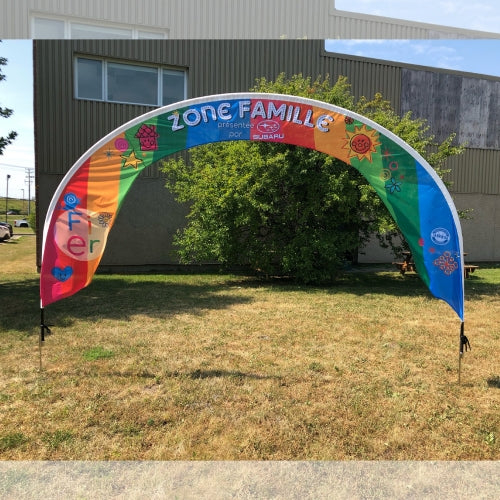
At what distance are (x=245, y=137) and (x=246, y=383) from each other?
101 inches

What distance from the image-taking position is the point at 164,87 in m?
14.6

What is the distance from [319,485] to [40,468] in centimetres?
187

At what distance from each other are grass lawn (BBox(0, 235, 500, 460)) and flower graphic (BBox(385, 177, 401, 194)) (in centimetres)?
199

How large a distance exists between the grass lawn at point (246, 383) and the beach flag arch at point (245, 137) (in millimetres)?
992

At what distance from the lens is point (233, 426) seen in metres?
3.69

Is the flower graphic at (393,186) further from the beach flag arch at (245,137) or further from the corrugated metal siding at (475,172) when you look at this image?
the corrugated metal siding at (475,172)

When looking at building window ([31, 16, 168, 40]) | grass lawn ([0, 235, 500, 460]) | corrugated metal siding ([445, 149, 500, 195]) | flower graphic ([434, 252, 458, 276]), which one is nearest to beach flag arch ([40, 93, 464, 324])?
flower graphic ([434, 252, 458, 276])

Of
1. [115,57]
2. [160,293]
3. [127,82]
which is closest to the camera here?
[160,293]

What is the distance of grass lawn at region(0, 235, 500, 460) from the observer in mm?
3412

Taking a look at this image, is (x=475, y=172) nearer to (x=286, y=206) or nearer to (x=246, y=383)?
(x=286, y=206)

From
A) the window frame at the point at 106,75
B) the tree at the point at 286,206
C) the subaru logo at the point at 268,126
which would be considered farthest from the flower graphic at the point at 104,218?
the window frame at the point at 106,75

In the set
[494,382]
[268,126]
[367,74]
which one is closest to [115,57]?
[367,74]

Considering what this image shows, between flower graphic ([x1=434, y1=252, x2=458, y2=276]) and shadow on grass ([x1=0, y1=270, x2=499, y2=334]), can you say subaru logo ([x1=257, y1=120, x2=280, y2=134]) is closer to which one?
flower graphic ([x1=434, y1=252, x2=458, y2=276])

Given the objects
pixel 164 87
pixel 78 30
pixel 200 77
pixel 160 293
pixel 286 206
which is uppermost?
pixel 200 77
